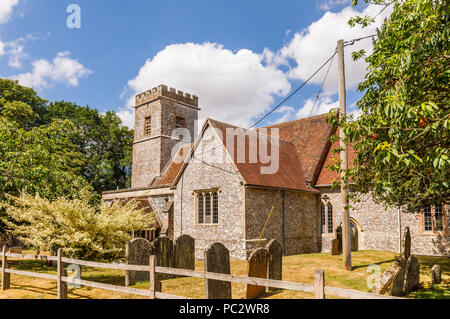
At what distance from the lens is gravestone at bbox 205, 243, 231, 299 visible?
8.63m

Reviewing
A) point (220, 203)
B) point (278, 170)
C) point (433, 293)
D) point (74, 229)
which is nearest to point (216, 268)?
point (74, 229)

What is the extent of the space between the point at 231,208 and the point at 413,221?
10877 millimetres

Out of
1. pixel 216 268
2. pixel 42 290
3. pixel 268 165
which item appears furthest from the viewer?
pixel 268 165

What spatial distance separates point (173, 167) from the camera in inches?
1236

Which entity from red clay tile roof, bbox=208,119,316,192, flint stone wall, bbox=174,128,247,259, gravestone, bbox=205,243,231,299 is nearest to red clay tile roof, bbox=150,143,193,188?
flint stone wall, bbox=174,128,247,259

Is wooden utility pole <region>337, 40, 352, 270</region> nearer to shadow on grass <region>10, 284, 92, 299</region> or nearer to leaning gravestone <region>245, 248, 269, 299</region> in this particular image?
leaning gravestone <region>245, 248, 269, 299</region>

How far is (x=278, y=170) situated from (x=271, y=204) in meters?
2.61

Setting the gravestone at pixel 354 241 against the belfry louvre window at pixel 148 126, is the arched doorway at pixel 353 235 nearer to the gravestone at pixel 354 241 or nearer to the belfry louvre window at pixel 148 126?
the gravestone at pixel 354 241

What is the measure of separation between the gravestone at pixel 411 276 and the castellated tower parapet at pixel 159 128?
25.7 metres

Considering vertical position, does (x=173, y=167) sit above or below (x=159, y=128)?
below

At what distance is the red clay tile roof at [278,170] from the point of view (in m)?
19.0

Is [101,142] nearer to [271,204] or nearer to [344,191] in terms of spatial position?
[271,204]

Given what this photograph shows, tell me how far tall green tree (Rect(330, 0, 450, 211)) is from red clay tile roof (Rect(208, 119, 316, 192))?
8.33 m
